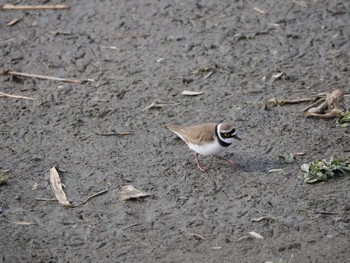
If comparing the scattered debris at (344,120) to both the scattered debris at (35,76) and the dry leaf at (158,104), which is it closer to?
the dry leaf at (158,104)

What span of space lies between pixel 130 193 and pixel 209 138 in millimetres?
1083

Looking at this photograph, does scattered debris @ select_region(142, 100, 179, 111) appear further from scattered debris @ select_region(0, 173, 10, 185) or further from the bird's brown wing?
scattered debris @ select_region(0, 173, 10, 185)

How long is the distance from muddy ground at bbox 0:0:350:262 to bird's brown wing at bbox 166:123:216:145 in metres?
0.33

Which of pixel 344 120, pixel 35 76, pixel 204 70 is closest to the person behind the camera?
pixel 344 120

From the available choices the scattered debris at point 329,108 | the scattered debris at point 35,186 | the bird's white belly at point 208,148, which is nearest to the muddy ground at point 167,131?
the scattered debris at point 35,186

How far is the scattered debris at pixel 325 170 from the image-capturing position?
26.7ft

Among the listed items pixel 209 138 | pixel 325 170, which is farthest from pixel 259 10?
pixel 325 170

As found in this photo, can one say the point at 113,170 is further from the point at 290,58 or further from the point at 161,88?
the point at 290,58

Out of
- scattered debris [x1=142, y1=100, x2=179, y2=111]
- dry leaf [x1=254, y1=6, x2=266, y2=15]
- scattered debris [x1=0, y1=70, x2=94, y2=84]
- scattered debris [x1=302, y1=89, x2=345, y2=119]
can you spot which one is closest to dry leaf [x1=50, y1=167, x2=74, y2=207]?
scattered debris [x1=142, y1=100, x2=179, y2=111]

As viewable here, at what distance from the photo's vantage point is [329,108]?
9477mm

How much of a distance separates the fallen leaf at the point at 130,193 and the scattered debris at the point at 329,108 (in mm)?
2502

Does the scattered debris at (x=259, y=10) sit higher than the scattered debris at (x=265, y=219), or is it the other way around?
the scattered debris at (x=265, y=219)

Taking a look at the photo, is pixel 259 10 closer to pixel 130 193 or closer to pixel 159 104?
pixel 159 104

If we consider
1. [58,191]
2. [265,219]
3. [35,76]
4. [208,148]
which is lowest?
[35,76]
